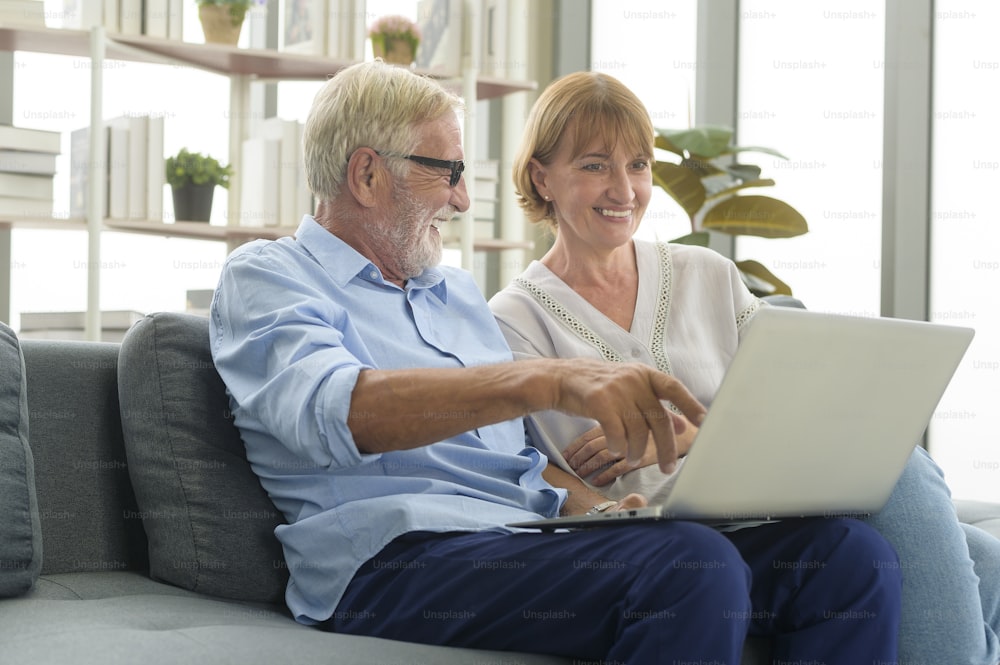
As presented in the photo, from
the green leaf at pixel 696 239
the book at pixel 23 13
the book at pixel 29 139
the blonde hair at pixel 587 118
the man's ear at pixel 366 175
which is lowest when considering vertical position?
the green leaf at pixel 696 239

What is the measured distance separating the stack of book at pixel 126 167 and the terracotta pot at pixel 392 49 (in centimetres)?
75

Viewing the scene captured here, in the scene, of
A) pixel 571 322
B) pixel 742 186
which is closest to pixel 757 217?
pixel 742 186

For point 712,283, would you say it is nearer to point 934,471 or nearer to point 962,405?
point 934,471

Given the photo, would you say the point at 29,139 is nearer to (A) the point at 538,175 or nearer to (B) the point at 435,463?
(A) the point at 538,175

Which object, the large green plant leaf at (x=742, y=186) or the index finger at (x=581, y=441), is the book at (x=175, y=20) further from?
the index finger at (x=581, y=441)

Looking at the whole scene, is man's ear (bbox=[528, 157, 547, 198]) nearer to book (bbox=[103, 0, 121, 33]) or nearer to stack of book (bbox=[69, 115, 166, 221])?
stack of book (bbox=[69, 115, 166, 221])

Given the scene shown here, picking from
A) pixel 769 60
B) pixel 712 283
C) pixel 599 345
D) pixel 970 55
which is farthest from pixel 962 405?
pixel 599 345

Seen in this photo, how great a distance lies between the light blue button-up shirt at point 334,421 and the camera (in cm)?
135

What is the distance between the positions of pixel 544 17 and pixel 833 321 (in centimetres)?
356

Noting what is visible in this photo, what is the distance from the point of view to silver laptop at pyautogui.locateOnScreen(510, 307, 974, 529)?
119 cm

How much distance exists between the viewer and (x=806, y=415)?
4.13ft

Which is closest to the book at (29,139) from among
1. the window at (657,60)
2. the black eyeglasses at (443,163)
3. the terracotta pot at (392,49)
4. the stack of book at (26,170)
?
the stack of book at (26,170)

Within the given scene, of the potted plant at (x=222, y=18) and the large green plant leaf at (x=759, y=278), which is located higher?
the potted plant at (x=222, y=18)

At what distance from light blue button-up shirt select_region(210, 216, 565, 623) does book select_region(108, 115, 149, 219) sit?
→ 73.3 inches
